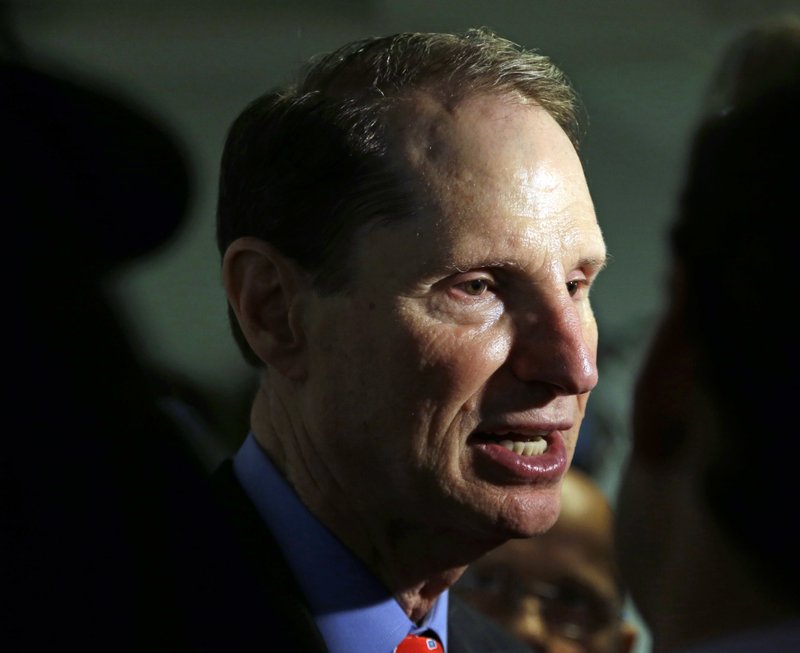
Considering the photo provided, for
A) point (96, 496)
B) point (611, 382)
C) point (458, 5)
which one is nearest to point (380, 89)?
point (96, 496)

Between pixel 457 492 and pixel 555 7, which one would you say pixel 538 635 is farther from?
pixel 555 7

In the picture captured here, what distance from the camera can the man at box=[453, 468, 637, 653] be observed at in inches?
126

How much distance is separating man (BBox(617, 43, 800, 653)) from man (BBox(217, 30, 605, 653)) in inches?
30.6

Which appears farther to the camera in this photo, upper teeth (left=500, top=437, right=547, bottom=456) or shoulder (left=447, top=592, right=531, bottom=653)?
shoulder (left=447, top=592, right=531, bottom=653)

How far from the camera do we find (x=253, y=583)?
1.90 metres

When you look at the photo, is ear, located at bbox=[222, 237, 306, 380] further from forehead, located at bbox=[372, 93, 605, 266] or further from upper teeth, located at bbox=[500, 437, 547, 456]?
upper teeth, located at bbox=[500, 437, 547, 456]

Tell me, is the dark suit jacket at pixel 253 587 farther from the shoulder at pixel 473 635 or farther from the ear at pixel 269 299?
the shoulder at pixel 473 635

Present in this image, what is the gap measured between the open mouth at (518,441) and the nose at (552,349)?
0.33 ft

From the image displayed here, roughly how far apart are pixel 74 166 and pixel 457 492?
0.89m

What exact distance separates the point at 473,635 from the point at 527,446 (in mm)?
608

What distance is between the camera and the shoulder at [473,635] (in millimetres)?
2307

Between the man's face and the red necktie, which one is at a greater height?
the man's face

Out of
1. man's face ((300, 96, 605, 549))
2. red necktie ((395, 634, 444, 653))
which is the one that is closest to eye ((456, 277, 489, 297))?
man's face ((300, 96, 605, 549))

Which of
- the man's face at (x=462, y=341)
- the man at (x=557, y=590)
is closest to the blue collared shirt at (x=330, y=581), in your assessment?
the man's face at (x=462, y=341)
